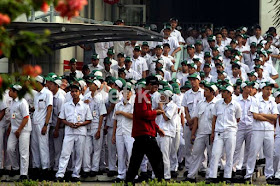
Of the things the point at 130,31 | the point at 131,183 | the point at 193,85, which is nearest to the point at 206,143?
the point at 193,85

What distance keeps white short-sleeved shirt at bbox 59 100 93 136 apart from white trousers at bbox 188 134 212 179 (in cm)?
221

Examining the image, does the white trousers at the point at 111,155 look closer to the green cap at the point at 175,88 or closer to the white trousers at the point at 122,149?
the white trousers at the point at 122,149

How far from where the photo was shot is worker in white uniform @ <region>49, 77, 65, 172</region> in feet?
58.7

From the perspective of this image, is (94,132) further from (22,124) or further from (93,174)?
(22,124)

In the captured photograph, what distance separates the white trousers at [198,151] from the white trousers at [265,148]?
89cm

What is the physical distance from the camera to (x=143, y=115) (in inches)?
564

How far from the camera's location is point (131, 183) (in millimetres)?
13469

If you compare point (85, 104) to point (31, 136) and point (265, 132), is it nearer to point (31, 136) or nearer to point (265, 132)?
point (31, 136)

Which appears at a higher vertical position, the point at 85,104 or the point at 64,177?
the point at 85,104

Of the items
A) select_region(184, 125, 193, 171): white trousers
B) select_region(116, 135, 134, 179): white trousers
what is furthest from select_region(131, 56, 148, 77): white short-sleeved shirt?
select_region(116, 135, 134, 179): white trousers

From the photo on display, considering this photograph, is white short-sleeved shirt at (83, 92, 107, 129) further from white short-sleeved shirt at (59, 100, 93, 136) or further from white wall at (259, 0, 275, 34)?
white wall at (259, 0, 275, 34)

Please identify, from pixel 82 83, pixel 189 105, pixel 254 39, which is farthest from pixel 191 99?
pixel 254 39

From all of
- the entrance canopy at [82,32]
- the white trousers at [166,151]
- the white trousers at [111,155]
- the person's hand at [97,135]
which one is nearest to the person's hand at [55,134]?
the person's hand at [97,135]

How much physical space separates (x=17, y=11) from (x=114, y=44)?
17.3 metres
